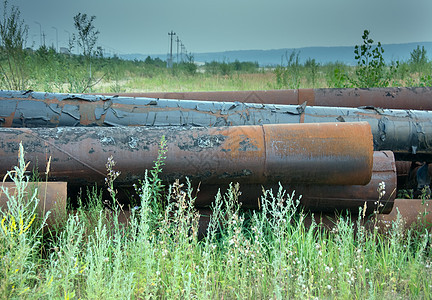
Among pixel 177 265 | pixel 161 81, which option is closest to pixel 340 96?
pixel 177 265

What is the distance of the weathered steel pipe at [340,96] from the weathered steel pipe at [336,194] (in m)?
2.15

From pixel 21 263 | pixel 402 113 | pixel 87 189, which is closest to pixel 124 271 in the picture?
pixel 21 263

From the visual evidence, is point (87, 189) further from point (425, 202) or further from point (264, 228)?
point (425, 202)

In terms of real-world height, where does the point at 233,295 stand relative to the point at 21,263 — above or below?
below

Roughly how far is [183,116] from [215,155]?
117 cm

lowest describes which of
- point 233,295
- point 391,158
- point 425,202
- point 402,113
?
point 233,295

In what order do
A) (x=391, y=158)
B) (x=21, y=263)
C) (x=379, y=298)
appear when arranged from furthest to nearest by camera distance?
(x=391, y=158) < (x=379, y=298) < (x=21, y=263)

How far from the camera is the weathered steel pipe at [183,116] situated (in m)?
4.04

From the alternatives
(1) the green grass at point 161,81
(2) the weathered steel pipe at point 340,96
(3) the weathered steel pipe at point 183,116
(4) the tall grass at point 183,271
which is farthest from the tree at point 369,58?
(4) the tall grass at point 183,271

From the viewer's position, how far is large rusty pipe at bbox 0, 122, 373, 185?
3037 mm

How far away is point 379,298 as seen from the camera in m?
2.40

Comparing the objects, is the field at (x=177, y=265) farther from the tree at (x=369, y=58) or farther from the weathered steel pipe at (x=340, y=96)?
the tree at (x=369, y=58)

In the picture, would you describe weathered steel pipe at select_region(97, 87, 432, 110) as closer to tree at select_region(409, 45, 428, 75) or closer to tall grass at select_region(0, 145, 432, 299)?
tall grass at select_region(0, 145, 432, 299)

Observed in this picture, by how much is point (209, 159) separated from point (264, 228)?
0.71 meters
